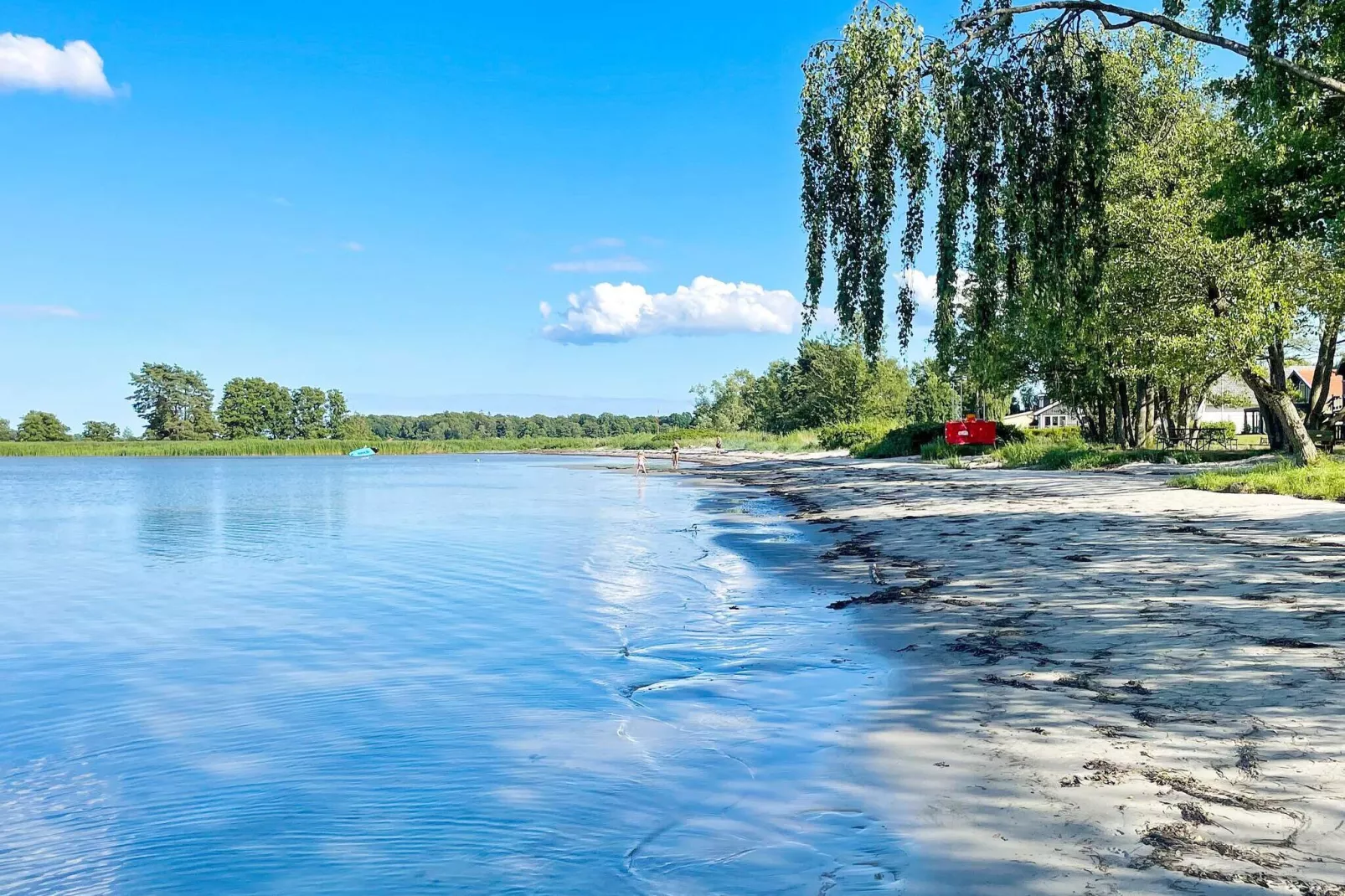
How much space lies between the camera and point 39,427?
131000 mm

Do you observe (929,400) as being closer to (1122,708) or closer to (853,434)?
(853,434)

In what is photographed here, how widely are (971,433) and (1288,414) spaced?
54.2 ft

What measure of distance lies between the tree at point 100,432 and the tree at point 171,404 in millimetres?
5572

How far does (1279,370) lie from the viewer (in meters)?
24.0

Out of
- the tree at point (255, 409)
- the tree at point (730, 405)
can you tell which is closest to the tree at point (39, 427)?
the tree at point (255, 409)

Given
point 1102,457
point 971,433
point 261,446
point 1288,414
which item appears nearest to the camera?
point 1288,414

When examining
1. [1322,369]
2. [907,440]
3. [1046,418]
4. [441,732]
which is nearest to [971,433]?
[907,440]

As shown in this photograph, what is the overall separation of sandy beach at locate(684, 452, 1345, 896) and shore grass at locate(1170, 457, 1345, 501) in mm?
2410

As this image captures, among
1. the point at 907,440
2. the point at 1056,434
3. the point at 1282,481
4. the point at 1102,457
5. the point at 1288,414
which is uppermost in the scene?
the point at 1288,414

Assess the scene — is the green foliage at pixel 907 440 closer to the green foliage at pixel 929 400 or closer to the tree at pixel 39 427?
the green foliage at pixel 929 400

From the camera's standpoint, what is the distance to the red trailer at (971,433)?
3788 centimetres

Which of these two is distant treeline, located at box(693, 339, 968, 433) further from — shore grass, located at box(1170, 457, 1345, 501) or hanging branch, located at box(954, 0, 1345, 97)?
hanging branch, located at box(954, 0, 1345, 97)

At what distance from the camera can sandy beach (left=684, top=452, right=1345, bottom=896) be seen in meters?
3.77

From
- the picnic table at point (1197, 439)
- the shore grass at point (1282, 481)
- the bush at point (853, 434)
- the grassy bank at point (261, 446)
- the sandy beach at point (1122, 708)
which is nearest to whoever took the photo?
the sandy beach at point (1122, 708)
